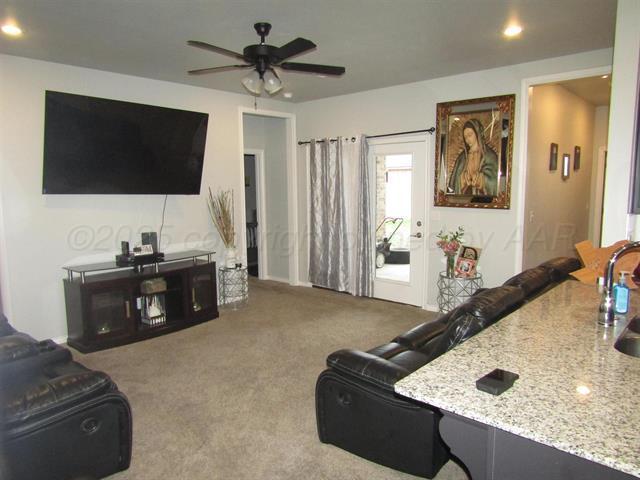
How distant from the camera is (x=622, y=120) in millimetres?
2713

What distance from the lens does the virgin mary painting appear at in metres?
4.62

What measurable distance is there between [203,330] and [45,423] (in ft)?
8.94

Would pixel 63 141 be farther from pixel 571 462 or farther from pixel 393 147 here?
pixel 571 462

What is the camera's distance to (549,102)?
5223 mm

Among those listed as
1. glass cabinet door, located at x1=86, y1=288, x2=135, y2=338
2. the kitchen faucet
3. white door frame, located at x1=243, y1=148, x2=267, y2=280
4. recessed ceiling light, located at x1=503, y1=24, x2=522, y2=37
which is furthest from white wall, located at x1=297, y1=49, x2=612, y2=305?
glass cabinet door, located at x1=86, y1=288, x2=135, y2=338

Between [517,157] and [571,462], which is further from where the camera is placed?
[517,157]

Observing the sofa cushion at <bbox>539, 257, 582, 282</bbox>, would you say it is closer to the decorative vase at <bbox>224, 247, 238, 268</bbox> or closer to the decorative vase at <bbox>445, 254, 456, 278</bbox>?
the decorative vase at <bbox>445, 254, 456, 278</bbox>

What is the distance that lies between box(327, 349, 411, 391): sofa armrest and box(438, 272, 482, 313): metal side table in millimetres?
2696

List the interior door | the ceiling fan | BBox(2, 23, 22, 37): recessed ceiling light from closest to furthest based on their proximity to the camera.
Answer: the ceiling fan < BBox(2, 23, 22, 37): recessed ceiling light < the interior door

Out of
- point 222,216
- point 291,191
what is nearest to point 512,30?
point 222,216

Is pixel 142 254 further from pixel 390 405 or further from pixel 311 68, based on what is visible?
pixel 390 405

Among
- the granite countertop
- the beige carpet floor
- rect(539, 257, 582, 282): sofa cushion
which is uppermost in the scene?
rect(539, 257, 582, 282): sofa cushion

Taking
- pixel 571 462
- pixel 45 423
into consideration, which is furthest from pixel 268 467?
pixel 571 462

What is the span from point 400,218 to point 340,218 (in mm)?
849
